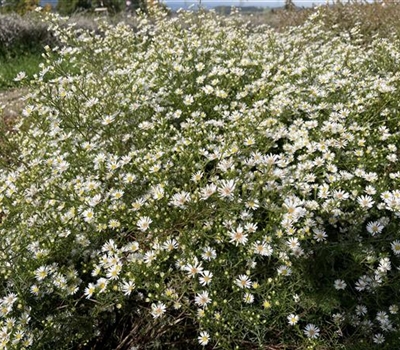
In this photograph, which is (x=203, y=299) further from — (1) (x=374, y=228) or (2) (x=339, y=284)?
(1) (x=374, y=228)

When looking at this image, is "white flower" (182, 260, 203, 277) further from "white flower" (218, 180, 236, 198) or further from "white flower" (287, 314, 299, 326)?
"white flower" (287, 314, 299, 326)

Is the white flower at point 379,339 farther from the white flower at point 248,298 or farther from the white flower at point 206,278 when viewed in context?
the white flower at point 206,278

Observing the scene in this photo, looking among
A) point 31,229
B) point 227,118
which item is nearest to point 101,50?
point 227,118

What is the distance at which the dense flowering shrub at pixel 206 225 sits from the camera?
2062 millimetres

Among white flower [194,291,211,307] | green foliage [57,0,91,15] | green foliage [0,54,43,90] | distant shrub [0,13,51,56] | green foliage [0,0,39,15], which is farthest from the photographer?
green foliage [57,0,91,15]

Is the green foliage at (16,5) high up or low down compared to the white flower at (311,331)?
up

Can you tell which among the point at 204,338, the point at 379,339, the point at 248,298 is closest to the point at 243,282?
the point at 248,298

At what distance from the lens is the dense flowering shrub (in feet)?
6.77

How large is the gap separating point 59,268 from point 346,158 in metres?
1.65

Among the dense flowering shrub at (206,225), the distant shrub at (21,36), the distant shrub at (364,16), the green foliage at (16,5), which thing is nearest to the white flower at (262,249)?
the dense flowering shrub at (206,225)

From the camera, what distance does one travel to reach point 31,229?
7.61ft

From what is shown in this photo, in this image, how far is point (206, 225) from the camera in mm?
2139

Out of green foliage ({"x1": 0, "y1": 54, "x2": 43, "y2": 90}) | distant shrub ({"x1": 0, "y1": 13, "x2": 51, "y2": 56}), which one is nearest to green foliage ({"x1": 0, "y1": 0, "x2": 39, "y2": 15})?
distant shrub ({"x1": 0, "y1": 13, "x2": 51, "y2": 56})

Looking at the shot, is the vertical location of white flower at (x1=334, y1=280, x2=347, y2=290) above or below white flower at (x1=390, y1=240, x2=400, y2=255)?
below
